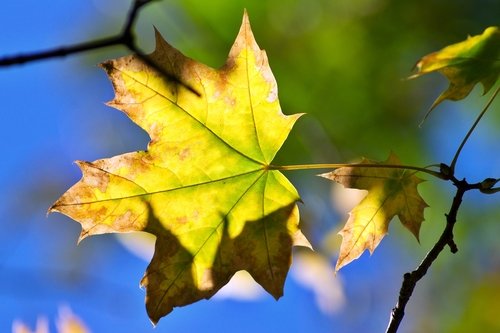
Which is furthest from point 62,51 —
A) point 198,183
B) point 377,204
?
point 377,204

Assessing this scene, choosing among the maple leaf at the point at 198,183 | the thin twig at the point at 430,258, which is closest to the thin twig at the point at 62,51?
the maple leaf at the point at 198,183

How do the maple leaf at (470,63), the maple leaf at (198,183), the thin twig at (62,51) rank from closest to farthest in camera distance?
the thin twig at (62,51)
the maple leaf at (470,63)
the maple leaf at (198,183)

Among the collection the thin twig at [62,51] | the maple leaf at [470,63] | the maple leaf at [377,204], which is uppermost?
the maple leaf at [470,63]

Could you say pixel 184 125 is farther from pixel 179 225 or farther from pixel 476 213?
pixel 476 213

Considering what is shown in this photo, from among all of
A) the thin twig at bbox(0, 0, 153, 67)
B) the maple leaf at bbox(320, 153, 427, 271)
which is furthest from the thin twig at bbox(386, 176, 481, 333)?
the thin twig at bbox(0, 0, 153, 67)

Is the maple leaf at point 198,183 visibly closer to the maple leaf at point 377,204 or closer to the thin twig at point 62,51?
the maple leaf at point 377,204

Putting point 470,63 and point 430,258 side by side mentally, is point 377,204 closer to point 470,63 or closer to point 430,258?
point 430,258
